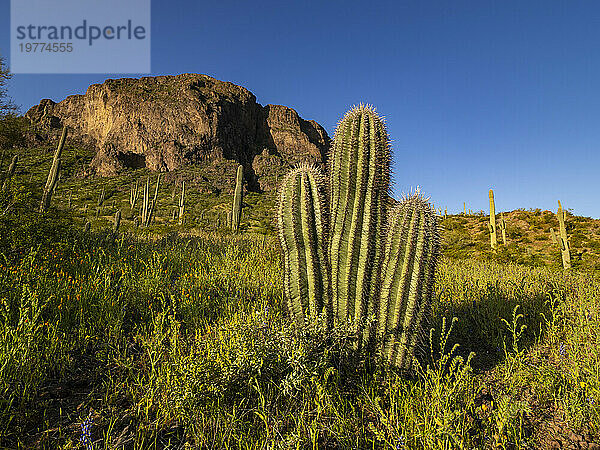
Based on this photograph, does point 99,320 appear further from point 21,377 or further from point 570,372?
point 570,372

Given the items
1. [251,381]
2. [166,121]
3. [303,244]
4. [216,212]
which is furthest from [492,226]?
[166,121]

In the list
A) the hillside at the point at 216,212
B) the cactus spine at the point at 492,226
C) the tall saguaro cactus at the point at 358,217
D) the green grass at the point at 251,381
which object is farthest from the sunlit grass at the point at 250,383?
the cactus spine at the point at 492,226

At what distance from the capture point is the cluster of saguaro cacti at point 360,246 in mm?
2932

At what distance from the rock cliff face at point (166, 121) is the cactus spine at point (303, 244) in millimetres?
88624

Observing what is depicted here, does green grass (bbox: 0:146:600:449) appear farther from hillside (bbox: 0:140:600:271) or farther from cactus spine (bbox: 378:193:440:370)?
hillside (bbox: 0:140:600:271)

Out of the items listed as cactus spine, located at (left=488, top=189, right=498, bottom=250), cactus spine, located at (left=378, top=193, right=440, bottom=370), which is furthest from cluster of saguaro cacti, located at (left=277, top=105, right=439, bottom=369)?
cactus spine, located at (left=488, top=189, right=498, bottom=250)

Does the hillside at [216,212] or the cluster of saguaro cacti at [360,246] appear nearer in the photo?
the cluster of saguaro cacti at [360,246]

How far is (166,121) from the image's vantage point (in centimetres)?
9888

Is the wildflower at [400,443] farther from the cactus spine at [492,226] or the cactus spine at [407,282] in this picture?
the cactus spine at [492,226]

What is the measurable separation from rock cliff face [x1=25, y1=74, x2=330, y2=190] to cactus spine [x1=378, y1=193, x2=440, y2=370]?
89.1 m

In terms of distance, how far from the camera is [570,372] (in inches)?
112

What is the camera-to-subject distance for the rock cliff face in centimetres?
9469

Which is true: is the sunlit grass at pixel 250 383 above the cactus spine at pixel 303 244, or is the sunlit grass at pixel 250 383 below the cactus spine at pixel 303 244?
below

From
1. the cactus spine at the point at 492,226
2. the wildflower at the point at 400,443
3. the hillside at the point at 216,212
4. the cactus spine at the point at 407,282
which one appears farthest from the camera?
the cactus spine at the point at 492,226
